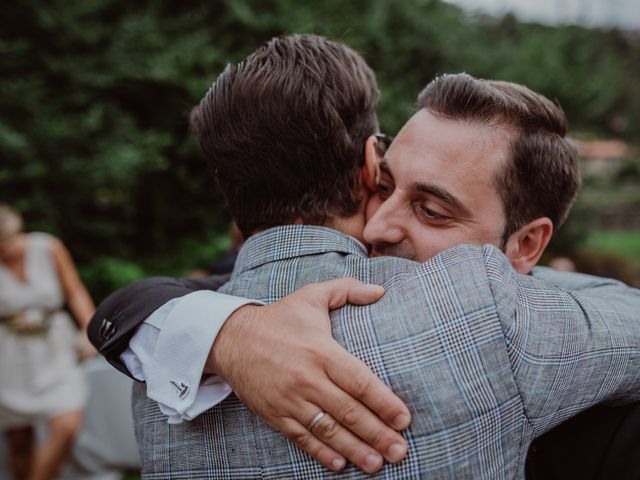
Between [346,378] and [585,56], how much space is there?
45.1ft

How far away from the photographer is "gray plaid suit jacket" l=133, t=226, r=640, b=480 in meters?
1.10

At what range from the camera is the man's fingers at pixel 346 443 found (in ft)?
3.59

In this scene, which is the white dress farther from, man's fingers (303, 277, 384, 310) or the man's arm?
man's fingers (303, 277, 384, 310)

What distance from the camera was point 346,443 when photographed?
1100 mm

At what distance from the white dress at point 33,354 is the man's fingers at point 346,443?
11.7 feet

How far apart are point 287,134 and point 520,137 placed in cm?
Answer: 72

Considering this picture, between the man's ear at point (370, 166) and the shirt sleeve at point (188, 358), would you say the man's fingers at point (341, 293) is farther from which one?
the man's ear at point (370, 166)

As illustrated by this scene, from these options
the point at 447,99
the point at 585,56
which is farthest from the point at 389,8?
the point at 447,99

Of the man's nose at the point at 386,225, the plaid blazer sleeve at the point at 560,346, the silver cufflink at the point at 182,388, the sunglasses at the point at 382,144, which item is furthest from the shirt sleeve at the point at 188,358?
the sunglasses at the point at 382,144

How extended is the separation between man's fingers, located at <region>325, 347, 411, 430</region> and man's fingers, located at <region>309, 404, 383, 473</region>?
2.7 inches

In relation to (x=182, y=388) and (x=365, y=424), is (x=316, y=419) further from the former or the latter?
(x=182, y=388)

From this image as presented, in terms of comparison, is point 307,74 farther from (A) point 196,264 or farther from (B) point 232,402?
(A) point 196,264

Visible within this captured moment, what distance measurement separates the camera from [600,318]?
129 centimetres

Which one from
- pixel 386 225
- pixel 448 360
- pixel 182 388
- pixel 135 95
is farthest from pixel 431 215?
pixel 135 95
